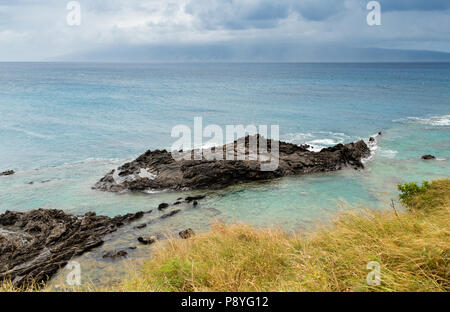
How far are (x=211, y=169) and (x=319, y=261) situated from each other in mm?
15255

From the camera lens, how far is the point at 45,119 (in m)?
47.6

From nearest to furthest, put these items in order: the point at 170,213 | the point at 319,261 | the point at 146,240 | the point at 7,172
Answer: the point at 319,261 → the point at 146,240 → the point at 170,213 → the point at 7,172

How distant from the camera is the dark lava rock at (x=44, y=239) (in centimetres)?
1174

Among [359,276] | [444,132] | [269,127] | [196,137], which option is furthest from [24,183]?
[444,132]

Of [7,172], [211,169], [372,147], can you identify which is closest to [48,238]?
[211,169]

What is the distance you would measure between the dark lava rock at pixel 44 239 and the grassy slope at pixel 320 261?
17.5 feet

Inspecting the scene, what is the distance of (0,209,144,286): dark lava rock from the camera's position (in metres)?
11.7

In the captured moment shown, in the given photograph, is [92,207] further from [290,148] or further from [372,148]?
[372,148]

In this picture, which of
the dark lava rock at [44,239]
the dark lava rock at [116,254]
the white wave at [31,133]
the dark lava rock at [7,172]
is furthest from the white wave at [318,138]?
the white wave at [31,133]

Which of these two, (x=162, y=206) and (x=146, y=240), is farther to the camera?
(x=162, y=206)

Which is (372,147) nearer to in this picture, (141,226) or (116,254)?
(141,226)

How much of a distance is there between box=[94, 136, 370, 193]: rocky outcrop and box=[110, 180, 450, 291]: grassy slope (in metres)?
11.5

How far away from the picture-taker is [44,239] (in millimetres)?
14000

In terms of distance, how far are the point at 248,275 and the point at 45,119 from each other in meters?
48.9
